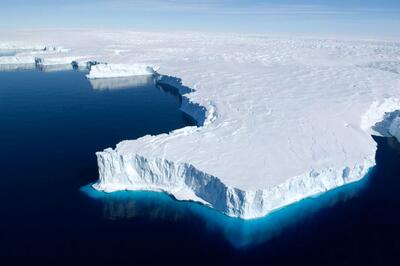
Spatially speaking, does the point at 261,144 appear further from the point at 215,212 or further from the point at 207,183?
the point at 215,212

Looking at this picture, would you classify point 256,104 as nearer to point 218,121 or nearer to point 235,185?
point 218,121

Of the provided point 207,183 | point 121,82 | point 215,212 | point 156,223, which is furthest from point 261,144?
point 121,82

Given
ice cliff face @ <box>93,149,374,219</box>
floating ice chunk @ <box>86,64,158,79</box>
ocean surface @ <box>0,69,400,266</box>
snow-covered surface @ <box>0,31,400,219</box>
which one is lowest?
ocean surface @ <box>0,69,400,266</box>

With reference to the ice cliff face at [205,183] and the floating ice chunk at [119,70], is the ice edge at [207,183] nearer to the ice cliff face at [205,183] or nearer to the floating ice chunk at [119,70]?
the ice cliff face at [205,183]

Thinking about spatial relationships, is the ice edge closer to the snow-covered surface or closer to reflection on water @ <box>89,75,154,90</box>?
the snow-covered surface

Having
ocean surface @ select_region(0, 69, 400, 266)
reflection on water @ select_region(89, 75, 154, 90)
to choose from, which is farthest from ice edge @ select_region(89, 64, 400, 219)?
reflection on water @ select_region(89, 75, 154, 90)

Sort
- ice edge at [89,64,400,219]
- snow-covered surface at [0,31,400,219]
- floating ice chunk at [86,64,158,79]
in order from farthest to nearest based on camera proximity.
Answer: floating ice chunk at [86,64,158,79], snow-covered surface at [0,31,400,219], ice edge at [89,64,400,219]


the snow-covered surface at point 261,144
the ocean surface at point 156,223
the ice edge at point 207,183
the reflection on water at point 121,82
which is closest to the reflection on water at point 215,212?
the ocean surface at point 156,223
